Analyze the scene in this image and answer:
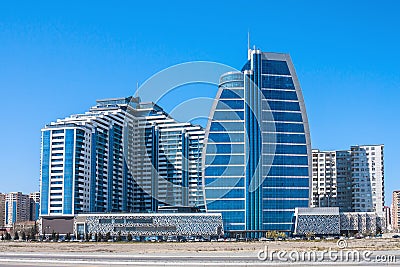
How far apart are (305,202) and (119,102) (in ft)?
192

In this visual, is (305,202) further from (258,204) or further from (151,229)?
(151,229)

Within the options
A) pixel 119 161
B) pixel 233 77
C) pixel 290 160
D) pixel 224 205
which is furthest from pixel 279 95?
pixel 119 161

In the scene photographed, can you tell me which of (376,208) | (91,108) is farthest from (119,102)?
(376,208)

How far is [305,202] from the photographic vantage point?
452 ft

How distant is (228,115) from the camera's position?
137m

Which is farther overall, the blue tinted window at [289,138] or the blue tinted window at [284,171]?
the blue tinted window at [289,138]

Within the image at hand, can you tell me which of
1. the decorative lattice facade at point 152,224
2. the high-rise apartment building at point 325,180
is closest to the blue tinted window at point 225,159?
the decorative lattice facade at point 152,224

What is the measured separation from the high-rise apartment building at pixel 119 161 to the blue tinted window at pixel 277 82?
2936cm

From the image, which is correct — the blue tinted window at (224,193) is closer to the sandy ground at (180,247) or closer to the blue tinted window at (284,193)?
the blue tinted window at (284,193)

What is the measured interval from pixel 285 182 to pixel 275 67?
2571 cm

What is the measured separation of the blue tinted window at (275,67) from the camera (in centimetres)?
14038

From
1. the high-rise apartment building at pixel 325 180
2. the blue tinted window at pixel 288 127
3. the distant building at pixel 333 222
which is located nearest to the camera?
the distant building at pixel 333 222

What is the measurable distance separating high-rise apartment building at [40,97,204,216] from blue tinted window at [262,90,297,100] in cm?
2884

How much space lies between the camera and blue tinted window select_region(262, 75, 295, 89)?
13925 cm
